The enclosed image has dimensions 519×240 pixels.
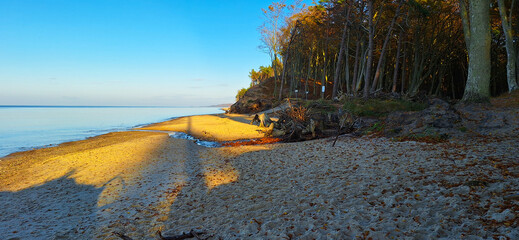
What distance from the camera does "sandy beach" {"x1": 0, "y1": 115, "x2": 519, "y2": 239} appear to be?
10.5 feet

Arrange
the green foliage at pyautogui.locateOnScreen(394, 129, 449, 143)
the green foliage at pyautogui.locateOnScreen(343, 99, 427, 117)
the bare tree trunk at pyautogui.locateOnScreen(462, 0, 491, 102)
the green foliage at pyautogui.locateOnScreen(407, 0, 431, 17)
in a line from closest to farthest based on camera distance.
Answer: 1. the green foliage at pyautogui.locateOnScreen(394, 129, 449, 143)
2. the bare tree trunk at pyautogui.locateOnScreen(462, 0, 491, 102)
3. the green foliage at pyautogui.locateOnScreen(343, 99, 427, 117)
4. the green foliage at pyautogui.locateOnScreen(407, 0, 431, 17)

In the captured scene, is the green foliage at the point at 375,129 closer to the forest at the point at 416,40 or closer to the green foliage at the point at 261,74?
the forest at the point at 416,40

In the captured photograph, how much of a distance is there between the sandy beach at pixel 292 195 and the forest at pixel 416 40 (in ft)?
21.6

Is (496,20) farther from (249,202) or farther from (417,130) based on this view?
(249,202)

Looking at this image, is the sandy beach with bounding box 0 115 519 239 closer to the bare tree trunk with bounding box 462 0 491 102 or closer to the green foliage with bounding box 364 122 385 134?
the green foliage with bounding box 364 122 385 134

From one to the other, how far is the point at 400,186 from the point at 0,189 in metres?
10.4

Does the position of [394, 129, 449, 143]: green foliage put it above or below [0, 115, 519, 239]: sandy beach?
above

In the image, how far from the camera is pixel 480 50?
1012 cm

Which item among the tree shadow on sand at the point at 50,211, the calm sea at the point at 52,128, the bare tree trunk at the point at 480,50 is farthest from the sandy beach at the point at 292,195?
the calm sea at the point at 52,128

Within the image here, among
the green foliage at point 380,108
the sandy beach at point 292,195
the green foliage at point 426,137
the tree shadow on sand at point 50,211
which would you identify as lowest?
the tree shadow on sand at point 50,211

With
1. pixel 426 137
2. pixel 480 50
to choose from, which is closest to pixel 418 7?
pixel 480 50

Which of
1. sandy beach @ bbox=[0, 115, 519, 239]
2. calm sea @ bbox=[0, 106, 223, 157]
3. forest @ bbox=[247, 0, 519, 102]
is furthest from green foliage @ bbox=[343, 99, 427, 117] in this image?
calm sea @ bbox=[0, 106, 223, 157]

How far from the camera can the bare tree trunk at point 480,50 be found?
10.0 m

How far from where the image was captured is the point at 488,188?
3.64m
